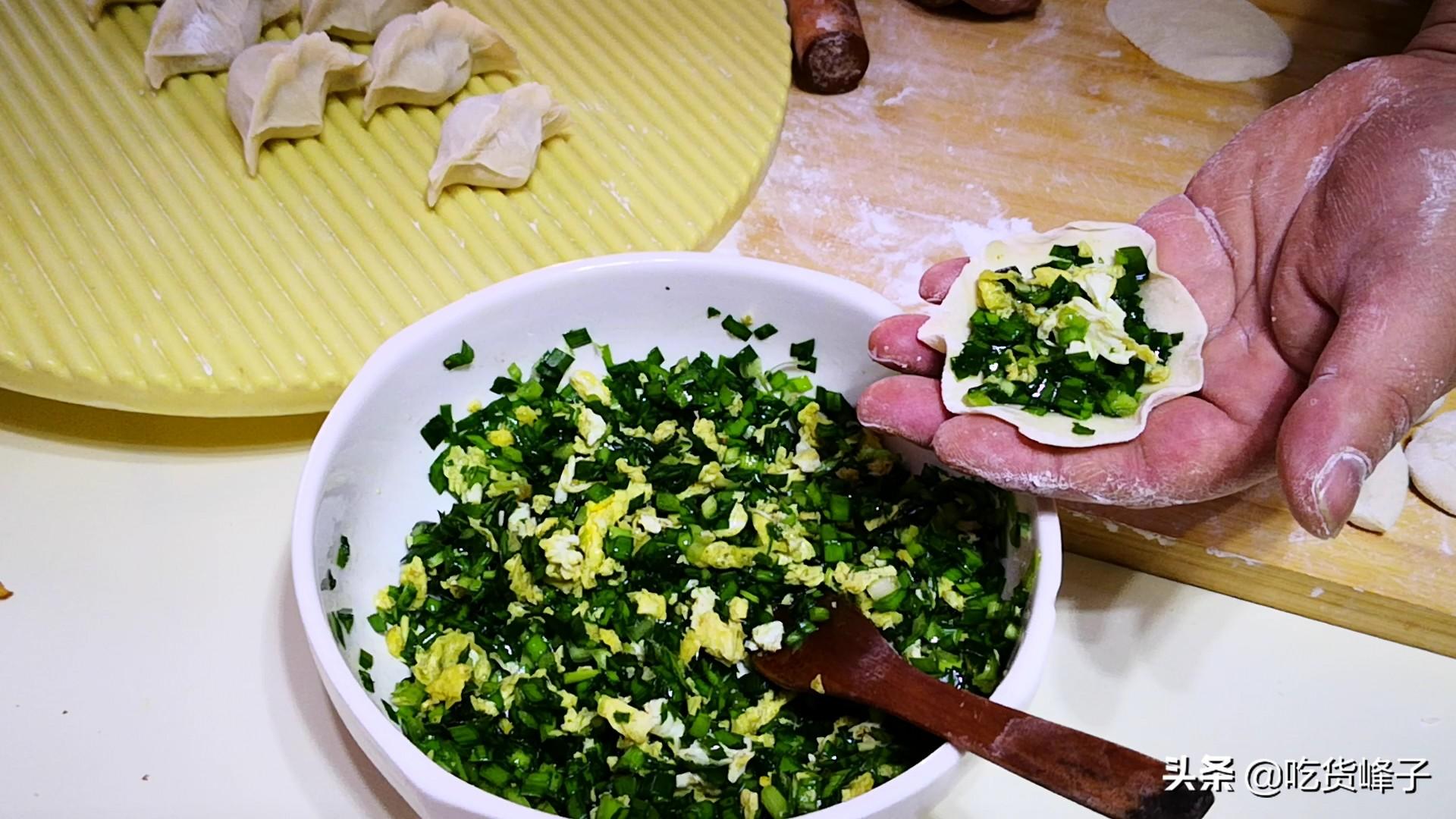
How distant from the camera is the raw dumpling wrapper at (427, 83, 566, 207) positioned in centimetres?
173

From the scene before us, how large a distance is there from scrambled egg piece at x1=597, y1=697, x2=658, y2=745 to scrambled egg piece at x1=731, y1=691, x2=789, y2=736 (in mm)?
100

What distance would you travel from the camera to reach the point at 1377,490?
60.9 inches

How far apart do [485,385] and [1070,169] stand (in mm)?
1164

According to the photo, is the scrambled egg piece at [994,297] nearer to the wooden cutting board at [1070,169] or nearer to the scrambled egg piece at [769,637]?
the wooden cutting board at [1070,169]

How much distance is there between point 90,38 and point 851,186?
141 centimetres

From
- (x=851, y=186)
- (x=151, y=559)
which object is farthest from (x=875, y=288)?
(x=151, y=559)

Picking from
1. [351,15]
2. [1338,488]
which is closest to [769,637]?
[1338,488]

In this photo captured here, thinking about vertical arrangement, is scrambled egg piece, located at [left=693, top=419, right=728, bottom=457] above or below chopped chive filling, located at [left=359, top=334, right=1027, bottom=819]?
above

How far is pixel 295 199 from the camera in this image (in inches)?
69.1

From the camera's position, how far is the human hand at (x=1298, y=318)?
1.06 meters

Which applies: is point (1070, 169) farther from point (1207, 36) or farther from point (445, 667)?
point (445, 667)

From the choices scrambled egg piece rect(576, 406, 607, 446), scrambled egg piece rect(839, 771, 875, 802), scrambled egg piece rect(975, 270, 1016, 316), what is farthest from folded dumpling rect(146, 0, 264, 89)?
scrambled egg piece rect(839, 771, 875, 802)

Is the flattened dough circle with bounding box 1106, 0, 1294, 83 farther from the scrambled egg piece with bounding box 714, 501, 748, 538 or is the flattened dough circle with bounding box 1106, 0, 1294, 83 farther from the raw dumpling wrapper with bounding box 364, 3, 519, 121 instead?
the scrambled egg piece with bounding box 714, 501, 748, 538

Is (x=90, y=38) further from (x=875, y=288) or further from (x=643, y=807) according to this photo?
(x=643, y=807)
